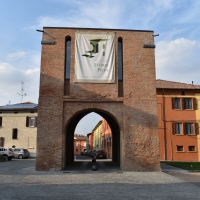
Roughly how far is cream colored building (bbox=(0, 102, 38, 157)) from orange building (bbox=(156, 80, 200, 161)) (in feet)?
57.8

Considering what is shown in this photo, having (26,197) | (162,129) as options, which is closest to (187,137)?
(162,129)

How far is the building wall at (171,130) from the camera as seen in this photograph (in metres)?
27.3

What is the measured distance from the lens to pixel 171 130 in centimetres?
2766

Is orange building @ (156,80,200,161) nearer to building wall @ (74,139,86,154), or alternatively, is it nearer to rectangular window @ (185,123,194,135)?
rectangular window @ (185,123,194,135)

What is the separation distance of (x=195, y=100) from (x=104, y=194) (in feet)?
73.1

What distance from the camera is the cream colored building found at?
35719 millimetres

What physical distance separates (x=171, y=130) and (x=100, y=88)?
14078 millimetres

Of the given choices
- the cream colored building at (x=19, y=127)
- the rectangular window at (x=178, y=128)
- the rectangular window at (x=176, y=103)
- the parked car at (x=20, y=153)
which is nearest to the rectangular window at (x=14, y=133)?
the cream colored building at (x=19, y=127)

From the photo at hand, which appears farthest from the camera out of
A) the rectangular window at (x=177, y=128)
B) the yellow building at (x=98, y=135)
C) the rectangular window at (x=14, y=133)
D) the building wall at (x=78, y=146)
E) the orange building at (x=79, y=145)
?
the orange building at (x=79, y=145)

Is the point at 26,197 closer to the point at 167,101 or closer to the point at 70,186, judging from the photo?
the point at 70,186

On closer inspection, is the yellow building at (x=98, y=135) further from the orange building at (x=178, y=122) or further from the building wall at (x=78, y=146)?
the orange building at (x=178, y=122)

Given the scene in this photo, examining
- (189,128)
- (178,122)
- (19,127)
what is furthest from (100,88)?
(19,127)

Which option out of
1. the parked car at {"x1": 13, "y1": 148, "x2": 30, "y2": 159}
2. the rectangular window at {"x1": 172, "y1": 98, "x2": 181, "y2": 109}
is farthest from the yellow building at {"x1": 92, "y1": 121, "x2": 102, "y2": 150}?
the rectangular window at {"x1": 172, "y1": 98, "x2": 181, "y2": 109}

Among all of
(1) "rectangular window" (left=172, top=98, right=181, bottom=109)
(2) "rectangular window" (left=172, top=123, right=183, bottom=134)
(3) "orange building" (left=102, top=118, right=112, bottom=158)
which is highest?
(1) "rectangular window" (left=172, top=98, right=181, bottom=109)
